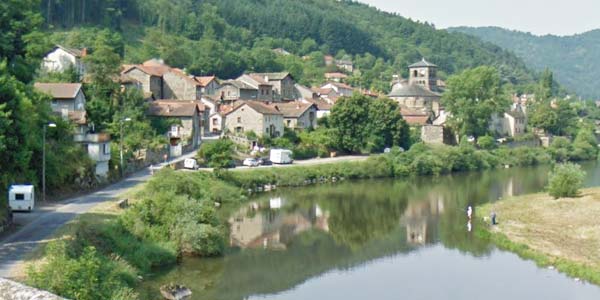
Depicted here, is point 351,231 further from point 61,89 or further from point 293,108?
point 293,108

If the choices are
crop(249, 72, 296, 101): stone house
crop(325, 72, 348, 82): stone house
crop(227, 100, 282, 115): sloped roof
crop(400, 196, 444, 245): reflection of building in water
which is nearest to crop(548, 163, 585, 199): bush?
crop(400, 196, 444, 245): reflection of building in water

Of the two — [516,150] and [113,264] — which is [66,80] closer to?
[113,264]

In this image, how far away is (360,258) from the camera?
34344 mm

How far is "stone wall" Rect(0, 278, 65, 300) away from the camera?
653 cm

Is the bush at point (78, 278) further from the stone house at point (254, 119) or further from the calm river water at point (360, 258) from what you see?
the stone house at point (254, 119)

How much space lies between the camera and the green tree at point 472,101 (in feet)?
288

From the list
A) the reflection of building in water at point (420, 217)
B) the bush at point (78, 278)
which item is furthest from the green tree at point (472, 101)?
the bush at point (78, 278)

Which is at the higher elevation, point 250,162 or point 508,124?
point 508,124

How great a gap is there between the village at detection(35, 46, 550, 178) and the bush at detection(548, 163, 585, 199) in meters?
27.8

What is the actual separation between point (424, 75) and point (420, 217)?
79559mm

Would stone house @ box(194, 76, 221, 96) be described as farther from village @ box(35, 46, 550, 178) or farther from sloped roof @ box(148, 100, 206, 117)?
sloped roof @ box(148, 100, 206, 117)

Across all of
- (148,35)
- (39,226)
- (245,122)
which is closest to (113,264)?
(39,226)

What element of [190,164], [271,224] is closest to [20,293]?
[271,224]

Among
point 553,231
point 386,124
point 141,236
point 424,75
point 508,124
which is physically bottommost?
point 553,231
